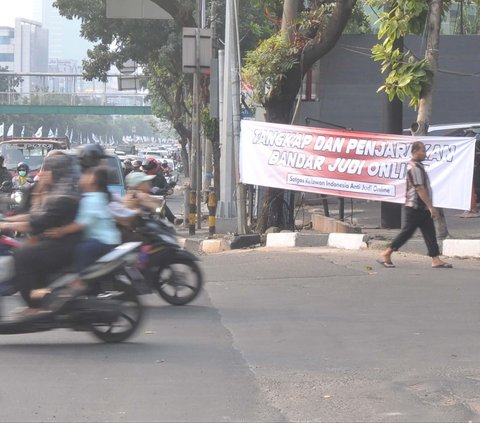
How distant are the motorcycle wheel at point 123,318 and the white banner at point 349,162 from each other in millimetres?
7070

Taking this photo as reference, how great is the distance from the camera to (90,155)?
916cm

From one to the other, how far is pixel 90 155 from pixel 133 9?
47.1ft

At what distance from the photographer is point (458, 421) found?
18.8 feet

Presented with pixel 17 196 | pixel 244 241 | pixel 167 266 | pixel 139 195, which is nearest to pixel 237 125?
pixel 244 241

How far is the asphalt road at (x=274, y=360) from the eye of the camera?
5949 millimetres

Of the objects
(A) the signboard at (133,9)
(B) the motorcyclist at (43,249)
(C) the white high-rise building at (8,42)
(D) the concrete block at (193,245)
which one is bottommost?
(D) the concrete block at (193,245)

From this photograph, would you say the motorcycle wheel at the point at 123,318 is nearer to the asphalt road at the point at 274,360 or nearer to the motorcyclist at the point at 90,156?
the asphalt road at the point at 274,360

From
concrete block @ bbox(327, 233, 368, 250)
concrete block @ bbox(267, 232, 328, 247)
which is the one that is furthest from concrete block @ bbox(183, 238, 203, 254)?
concrete block @ bbox(327, 233, 368, 250)

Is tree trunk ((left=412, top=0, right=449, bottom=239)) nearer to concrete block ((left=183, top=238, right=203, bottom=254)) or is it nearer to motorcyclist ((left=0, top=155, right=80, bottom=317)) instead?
concrete block ((left=183, top=238, right=203, bottom=254))

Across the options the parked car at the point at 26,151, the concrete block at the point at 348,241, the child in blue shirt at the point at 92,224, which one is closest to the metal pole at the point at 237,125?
the concrete block at the point at 348,241

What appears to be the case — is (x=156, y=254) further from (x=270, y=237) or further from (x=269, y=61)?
(x=269, y=61)

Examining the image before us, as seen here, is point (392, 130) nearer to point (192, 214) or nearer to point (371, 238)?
point (371, 238)

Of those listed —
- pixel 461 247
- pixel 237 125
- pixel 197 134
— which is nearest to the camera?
pixel 461 247

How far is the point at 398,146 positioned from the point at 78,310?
25.3 ft
